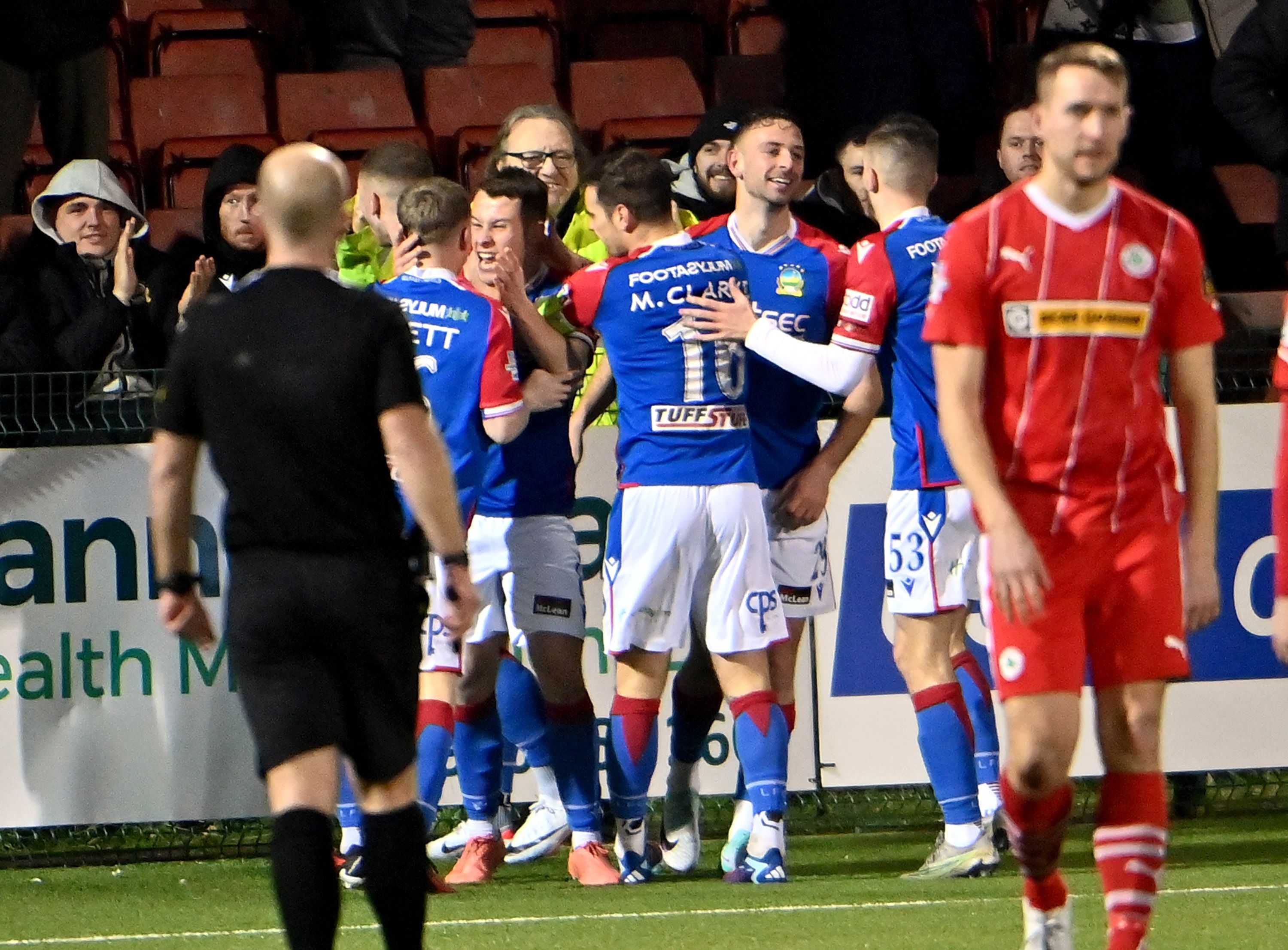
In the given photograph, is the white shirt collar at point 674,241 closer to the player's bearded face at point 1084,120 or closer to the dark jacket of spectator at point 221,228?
the player's bearded face at point 1084,120

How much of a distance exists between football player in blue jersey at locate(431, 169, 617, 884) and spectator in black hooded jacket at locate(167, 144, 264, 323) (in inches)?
69.7

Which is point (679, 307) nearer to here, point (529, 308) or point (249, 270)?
point (529, 308)

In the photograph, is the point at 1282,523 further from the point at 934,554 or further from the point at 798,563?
the point at 798,563

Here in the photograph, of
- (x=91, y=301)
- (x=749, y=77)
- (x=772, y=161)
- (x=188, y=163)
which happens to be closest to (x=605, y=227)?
(x=772, y=161)

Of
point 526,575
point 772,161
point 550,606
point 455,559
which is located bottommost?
point 550,606

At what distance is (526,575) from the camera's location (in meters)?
7.05

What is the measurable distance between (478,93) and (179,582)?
7287 mm

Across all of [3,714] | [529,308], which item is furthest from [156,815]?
[529,308]

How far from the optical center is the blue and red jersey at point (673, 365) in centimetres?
665

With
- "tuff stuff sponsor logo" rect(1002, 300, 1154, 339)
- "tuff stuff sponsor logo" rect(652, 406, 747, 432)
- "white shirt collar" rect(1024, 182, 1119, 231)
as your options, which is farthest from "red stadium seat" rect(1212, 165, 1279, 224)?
"tuff stuff sponsor logo" rect(1002, 300, 1154, 339)

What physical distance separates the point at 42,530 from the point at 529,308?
2.17 meters

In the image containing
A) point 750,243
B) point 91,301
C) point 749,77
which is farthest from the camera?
point 749,77

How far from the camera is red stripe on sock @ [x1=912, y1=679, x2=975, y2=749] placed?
685cm

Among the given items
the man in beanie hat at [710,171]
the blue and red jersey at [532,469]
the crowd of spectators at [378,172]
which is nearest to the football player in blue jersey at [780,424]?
the blue and red jersey at [532,469]
